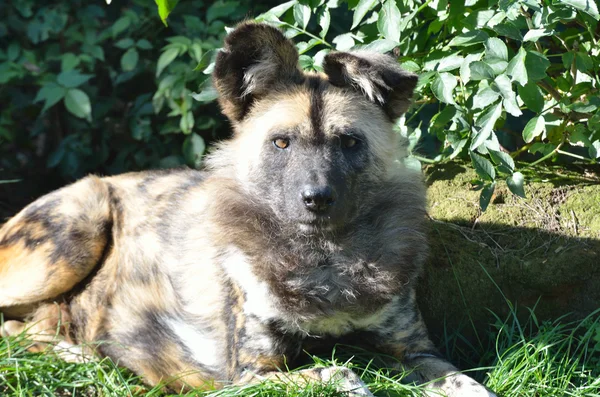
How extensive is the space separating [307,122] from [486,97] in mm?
864

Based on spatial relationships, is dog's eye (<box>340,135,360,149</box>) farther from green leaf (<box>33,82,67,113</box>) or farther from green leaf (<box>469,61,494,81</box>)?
green leaf (<box>33,82,67,113</box>)

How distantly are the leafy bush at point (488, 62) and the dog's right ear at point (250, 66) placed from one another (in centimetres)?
35

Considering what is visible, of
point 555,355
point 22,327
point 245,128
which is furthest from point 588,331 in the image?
point 22,327

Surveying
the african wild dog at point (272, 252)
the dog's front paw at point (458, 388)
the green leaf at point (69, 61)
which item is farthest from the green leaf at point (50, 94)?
the dog's front paw at point (458, 388)

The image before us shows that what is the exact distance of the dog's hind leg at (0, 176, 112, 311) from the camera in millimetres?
4586

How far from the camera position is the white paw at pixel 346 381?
347 centimetres

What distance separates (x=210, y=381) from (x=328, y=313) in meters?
0.74

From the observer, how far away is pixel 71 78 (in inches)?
241

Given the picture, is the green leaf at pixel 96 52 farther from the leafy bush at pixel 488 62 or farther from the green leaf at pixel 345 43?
the green leaf at pixel 345 43

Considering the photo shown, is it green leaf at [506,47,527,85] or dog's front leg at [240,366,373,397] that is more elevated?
green leaf at [506,47,527,85]

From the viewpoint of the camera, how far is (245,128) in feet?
13.5

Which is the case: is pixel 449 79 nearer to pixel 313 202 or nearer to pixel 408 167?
pixel 408 167

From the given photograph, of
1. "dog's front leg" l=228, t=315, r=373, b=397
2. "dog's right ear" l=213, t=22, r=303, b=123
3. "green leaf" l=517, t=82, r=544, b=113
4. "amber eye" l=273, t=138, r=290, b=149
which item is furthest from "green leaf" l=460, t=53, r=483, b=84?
"dog's front leg" l=228, t=315, r=373, b=397

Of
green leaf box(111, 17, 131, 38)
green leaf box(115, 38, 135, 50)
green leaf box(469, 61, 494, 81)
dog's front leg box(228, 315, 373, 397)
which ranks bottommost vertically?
dog's front leg box(228, 315, 373, 397)
